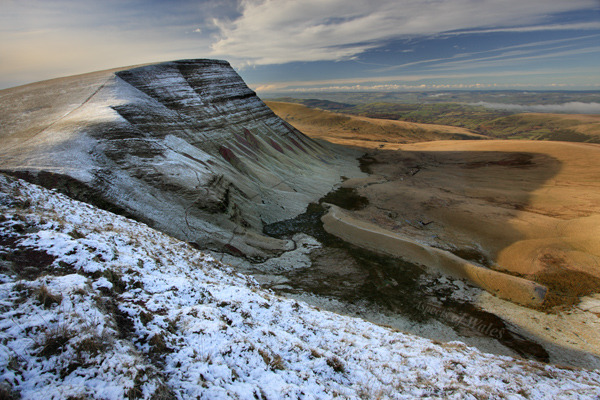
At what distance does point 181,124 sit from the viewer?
28875 mm

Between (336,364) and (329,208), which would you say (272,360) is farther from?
(329,208)

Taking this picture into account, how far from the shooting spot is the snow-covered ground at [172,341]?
4.07m

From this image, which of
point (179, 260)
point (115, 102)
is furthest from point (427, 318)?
point (115, 102)

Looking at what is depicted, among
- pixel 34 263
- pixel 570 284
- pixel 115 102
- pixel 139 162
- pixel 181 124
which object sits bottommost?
pixel 570 284

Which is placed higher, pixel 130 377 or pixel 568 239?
pixel 130 377

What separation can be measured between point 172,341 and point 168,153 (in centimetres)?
1841

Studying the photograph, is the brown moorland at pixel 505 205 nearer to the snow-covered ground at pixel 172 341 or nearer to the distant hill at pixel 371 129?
the snow-covered ground at pixel 172 341

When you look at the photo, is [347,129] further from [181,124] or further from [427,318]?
[427,318]

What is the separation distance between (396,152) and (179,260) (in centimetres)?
5954

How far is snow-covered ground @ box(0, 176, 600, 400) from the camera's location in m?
4.07

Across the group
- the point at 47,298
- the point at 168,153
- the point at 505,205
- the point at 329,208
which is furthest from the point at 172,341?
the point at 505,205

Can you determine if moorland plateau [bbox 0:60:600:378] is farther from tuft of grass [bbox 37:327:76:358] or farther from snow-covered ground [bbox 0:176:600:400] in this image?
tuft of grass [bbox 37:327:76:358]

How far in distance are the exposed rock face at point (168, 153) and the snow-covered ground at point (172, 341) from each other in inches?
228

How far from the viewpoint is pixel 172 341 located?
214 inches
